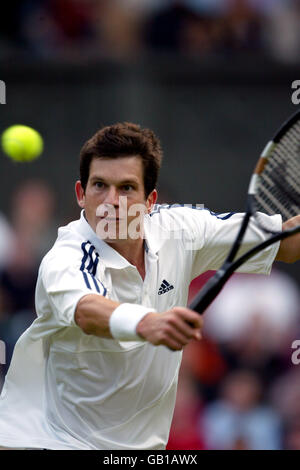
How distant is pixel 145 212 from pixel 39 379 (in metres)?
0.98

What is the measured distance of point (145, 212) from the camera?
13.8ft

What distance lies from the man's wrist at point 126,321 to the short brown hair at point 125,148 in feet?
3.08

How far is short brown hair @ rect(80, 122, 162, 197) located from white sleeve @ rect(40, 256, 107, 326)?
0.57 m

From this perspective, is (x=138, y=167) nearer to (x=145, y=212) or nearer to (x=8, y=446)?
(x=145, y=212)

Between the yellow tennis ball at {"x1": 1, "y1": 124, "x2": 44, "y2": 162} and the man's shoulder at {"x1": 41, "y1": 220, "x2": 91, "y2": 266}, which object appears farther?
the yellow tennis ball at {"x1": 1, "y1": 124, "x2": 44, "y2": 162}

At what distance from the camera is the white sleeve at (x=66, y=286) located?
140 inches

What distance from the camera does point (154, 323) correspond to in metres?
3.27

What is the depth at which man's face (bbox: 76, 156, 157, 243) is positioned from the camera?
3.96 metres

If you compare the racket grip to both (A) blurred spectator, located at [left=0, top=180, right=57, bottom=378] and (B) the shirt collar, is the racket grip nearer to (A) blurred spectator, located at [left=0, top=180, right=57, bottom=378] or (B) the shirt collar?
(B) the shirt collar

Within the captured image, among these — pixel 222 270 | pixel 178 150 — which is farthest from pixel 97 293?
pixel 178 150

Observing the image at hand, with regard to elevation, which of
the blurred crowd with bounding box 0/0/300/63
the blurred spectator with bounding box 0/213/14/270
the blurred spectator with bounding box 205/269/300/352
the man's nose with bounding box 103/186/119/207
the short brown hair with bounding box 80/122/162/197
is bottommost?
the blurred spectator with bounding box 205/269/300/352

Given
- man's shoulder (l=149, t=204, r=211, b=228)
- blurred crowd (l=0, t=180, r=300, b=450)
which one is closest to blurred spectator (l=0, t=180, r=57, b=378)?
blurred crowd (l=0, t=180, r=300, b=450)

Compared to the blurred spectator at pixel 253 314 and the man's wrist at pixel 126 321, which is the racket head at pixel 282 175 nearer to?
the man's wrist at pixel 126 321

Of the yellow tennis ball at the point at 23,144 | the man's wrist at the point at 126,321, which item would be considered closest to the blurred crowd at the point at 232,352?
the yellow tennis ball at the point at 23,144
